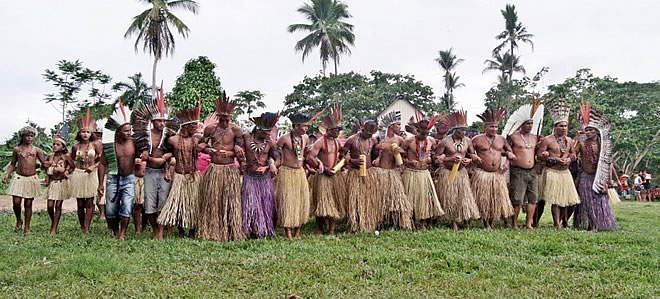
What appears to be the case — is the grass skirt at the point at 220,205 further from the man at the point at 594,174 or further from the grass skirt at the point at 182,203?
the man at the point at 594,174

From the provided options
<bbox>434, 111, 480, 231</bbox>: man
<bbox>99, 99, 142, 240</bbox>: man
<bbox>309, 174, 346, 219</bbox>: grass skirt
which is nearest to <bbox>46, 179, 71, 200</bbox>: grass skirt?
<bbox>99, 99, 142, 240</bbox>: man

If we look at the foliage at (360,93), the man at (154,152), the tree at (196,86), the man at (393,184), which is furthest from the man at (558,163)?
the foliage at (360,93)

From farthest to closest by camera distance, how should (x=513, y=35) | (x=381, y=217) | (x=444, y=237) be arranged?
(x=513, y=35), (x=381, y=217), (x=444, y=237)

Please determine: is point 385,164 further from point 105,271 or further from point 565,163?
point 105,271

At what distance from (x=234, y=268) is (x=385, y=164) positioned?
295 centimetres

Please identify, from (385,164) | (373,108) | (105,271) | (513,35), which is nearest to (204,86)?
(373,108)

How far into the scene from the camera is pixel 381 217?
6.63m

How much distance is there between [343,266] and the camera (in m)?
4.48

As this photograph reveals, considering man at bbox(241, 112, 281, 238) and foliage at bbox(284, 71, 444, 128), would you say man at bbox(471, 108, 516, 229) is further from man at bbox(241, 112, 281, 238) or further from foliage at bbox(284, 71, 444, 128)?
foliage at bbox(284, 71, 444, 128)

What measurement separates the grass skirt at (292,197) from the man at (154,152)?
1.29 metres

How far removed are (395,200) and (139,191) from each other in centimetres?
Answer: 315

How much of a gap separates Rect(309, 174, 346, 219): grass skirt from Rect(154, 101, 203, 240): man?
1396 millimetres

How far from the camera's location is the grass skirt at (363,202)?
6434 mm

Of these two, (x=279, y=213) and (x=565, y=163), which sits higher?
(x=565, y=163)
